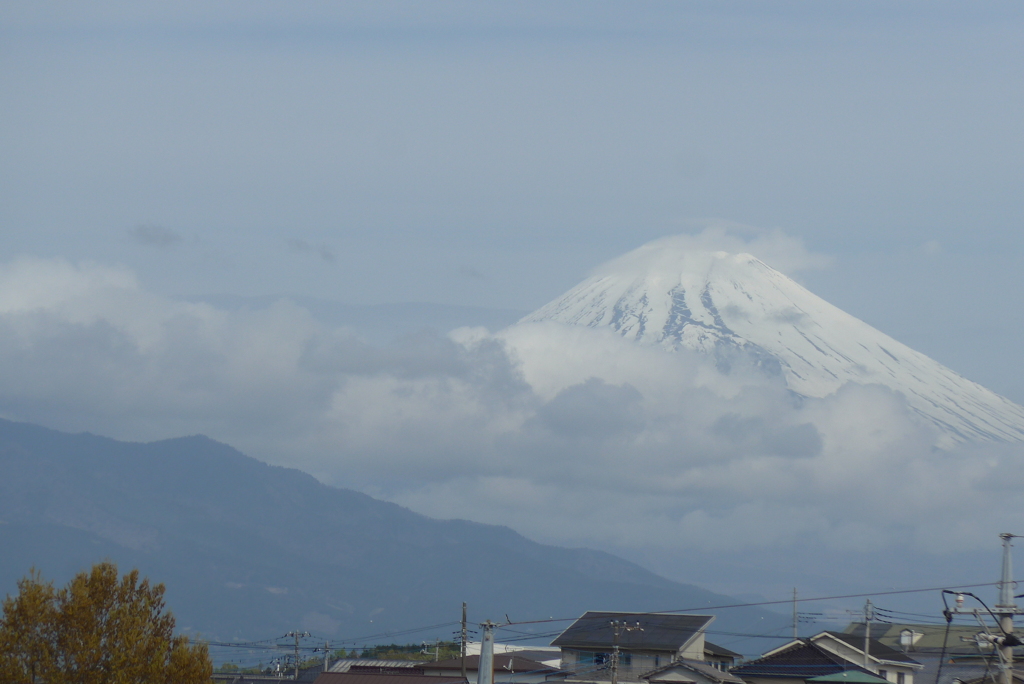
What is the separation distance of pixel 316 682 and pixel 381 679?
325 cm

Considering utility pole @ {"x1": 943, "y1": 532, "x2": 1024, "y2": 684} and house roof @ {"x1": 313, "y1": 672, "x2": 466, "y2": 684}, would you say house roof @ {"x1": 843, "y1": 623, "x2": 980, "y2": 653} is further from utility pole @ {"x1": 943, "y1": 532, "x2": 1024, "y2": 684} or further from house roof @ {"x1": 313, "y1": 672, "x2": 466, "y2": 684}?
utility pole @ {"x1": 943, "y1": 532, "x2": 1024, "y2": 684}

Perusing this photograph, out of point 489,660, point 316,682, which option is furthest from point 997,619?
point 316,682

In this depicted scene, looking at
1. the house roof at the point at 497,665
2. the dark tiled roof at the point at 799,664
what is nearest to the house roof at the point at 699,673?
the dark tiled roof at the point at 799,664

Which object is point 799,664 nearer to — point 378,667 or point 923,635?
point 378,667

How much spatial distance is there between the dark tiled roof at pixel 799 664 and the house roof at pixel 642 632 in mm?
3952

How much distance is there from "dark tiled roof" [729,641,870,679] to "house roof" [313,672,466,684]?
12.0 m

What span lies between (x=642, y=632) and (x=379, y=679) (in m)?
12.5

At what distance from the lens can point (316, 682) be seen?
5091cm

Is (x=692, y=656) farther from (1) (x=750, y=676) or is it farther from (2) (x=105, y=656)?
(2) (x=105, y=656)

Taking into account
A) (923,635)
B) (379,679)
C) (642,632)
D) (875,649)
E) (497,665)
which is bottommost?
(379,679)

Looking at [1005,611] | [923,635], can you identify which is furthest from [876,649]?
[1005,611]

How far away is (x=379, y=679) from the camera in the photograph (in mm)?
49656

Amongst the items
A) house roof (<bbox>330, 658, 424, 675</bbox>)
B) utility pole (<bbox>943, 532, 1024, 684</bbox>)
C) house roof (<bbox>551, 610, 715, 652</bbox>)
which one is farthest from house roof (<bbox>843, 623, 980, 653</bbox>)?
utility pole (<bbox>943, 532, 1024, 684</bbox>)

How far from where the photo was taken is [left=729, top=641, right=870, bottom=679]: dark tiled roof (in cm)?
4641
